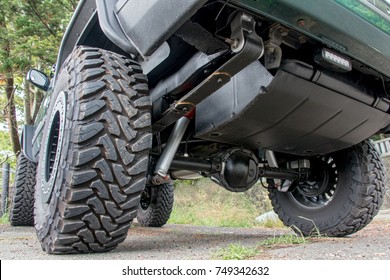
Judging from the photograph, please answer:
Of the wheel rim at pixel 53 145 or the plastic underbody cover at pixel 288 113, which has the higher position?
the plastic underbody cover at pixel 288 113

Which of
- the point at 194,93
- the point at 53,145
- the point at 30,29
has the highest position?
the point at 194,93

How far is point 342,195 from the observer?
2865 mm

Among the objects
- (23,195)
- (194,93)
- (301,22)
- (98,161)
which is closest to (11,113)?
(23,195)

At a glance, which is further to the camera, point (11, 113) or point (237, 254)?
point (11, 113)

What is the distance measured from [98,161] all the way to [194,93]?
565mm

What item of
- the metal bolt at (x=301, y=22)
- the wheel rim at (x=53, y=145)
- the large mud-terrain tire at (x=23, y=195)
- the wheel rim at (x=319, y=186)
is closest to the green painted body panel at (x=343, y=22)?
the metal bolt at (x=301, y=22)

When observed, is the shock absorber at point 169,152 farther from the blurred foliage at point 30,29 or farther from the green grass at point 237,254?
the blurred foliage at point 30,29

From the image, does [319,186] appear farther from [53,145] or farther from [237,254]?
[53,145]

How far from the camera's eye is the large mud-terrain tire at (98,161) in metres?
1.74

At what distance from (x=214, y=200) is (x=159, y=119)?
951cm

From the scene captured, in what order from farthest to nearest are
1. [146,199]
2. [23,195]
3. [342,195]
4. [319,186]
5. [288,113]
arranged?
1. [146,199]
2. [23,195]
3. [319,186]
4. [342,195]
5. [288,113]

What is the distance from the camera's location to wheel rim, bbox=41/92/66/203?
1940 mm

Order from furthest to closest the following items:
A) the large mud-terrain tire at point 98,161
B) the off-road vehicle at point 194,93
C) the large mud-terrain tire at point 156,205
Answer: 1. the large mud-terrain tire at point 156,205
2. the large mud-terrain tire at point 98,161
3. the off-road vehicle at point 194,93

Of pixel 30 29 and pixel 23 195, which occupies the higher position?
pixel 30 29
